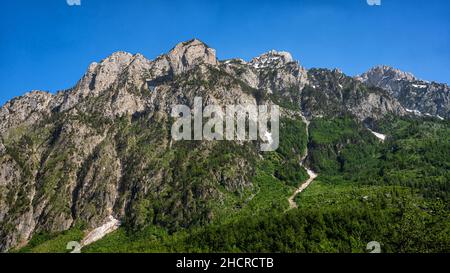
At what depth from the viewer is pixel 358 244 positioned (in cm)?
19650
